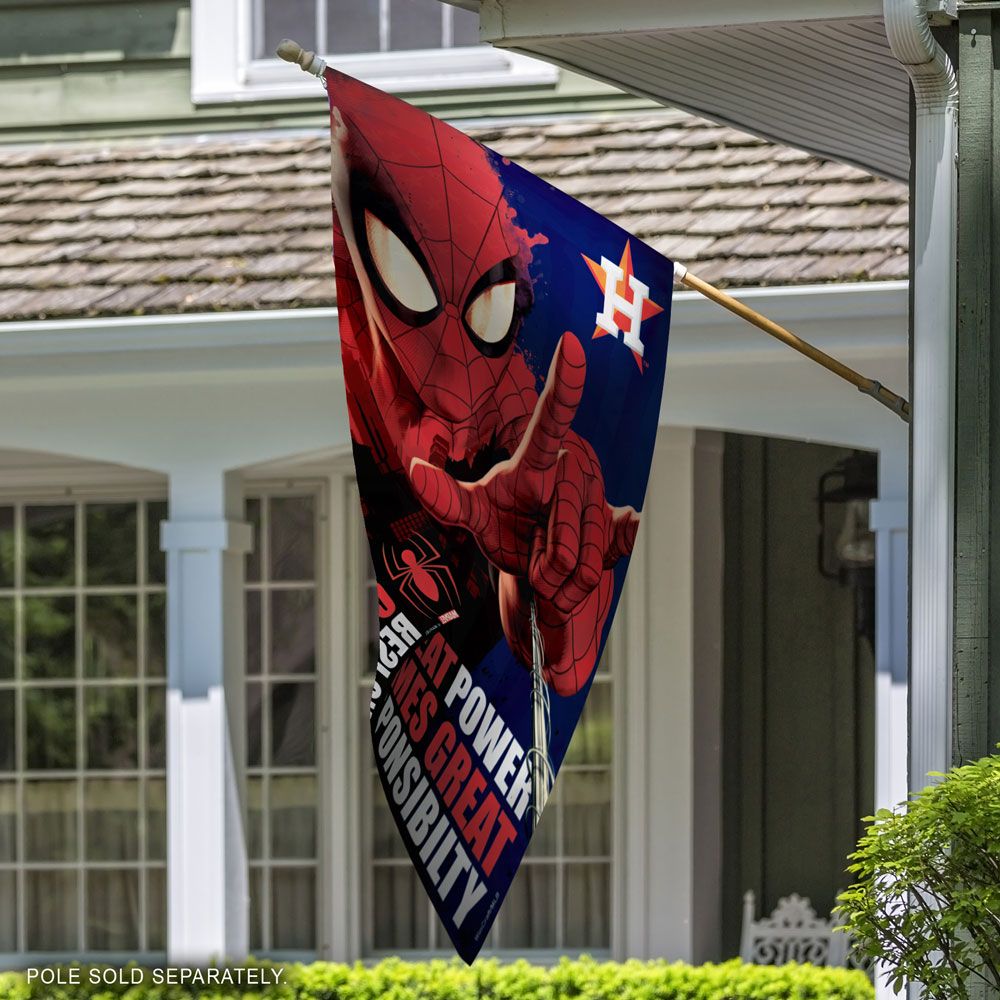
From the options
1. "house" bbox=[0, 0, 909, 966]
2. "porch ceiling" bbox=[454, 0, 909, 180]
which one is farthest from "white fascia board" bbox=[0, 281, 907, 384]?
"porch ceiling" bbox=[454, 0, 909, 180]

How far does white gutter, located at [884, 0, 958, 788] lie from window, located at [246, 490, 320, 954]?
201 inches

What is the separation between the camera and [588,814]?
8.66m

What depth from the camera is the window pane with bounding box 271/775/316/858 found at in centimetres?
874

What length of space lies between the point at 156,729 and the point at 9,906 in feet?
3.83

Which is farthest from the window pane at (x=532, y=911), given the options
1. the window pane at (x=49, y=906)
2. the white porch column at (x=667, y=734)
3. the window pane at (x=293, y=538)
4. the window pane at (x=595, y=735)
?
the window pane at (x=49, y=906)

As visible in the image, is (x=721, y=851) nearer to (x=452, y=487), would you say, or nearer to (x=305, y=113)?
(x=305, y=113)

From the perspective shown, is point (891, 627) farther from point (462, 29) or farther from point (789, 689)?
point (462, 29)

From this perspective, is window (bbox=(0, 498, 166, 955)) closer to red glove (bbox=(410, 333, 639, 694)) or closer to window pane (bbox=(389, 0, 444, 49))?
window pane (bbox=(389, 0, 444, 49))

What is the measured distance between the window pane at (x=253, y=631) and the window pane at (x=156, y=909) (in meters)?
1.12

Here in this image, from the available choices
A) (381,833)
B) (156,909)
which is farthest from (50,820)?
(381,833)

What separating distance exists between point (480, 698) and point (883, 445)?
310cm

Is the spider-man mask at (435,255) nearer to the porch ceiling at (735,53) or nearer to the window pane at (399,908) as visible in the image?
the porch ceiling at (735,53)

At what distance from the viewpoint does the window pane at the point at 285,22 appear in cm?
875

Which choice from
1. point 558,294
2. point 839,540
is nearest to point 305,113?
point 839,540
